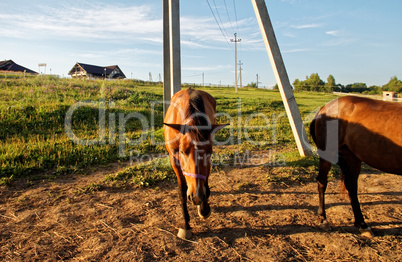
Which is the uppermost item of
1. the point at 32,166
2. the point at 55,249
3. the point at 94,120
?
the point at 94,120

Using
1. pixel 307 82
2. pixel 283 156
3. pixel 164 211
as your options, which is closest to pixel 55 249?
pixel 164 211

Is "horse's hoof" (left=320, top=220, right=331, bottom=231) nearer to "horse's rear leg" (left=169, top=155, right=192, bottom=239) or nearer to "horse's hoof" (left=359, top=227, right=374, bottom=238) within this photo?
"horse's hoof" (left=359, top=227, right=374, bottom=238)

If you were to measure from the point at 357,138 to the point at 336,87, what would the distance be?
64679 mm

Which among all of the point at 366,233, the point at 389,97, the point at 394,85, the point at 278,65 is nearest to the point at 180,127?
the point at 366,233

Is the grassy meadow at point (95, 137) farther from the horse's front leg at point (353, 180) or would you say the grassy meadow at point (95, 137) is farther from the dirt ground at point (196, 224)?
the horse's front leg at point (353, 180)

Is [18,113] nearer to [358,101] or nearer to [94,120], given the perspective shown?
[94,120]

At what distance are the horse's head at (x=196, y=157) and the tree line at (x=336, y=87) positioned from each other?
53069 mm

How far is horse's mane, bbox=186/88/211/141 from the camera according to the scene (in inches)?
108

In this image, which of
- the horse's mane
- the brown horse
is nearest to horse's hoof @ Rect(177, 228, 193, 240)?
the brown horse

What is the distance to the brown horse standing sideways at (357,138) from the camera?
3.09 meters

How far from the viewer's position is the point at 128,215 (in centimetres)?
362

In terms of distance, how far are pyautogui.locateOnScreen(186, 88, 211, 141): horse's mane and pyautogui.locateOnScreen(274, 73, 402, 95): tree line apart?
52647mm

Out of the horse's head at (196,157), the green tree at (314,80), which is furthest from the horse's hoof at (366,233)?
the green tree at (314,80)

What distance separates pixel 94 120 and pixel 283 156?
24.2 ft
